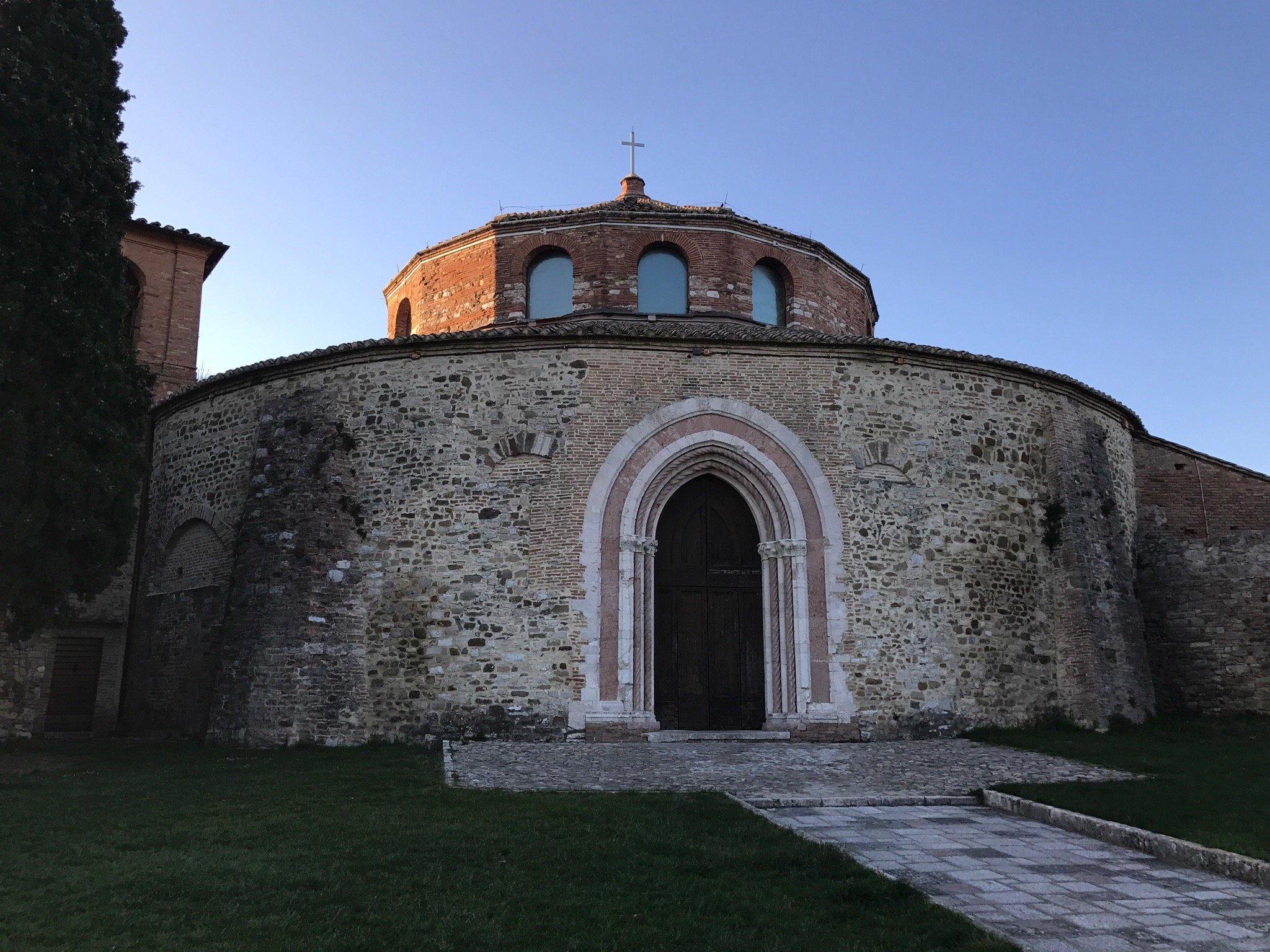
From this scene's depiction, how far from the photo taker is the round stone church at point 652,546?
528 inches

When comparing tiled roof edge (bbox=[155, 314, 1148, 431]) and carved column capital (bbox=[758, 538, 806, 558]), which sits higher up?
tiled roof edge (bbox=[155, 314, 1148, 431])

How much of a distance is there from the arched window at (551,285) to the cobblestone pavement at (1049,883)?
40.0ft

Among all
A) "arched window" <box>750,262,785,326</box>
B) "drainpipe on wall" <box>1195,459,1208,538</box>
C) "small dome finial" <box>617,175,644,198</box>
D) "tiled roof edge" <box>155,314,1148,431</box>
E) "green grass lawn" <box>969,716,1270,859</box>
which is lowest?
"green grass lawn" <box>969,716,1270,859</box>

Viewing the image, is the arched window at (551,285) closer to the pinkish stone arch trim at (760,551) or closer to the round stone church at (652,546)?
the round stone church at (652,546)

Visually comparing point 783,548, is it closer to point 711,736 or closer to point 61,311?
point 711,736

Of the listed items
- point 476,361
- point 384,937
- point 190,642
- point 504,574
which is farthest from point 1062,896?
point 190,642

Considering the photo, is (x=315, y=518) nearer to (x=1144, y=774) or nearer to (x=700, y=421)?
(x=700, y=421)

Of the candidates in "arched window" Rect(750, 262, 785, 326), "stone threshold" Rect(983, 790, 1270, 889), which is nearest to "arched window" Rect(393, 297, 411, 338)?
"arched window" Rect(750, 262, 785, 326)

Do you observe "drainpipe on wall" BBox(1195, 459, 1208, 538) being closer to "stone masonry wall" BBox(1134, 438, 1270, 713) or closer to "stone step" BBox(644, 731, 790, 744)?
"stone masonry wall" BBox(1134, 438, 1270, 713)

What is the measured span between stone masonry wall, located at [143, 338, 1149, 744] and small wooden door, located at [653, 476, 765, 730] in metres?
1.44

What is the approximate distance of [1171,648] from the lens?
16406 mm

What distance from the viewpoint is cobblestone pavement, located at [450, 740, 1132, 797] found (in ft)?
30.8

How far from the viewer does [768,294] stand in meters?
18.9

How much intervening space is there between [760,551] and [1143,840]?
777 centimetres
